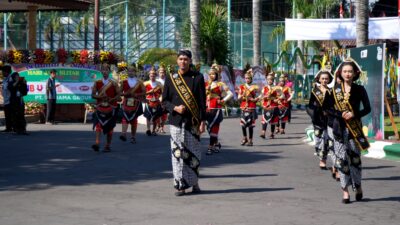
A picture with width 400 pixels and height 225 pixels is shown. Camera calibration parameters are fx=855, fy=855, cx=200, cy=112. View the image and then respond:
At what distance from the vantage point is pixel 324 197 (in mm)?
10773

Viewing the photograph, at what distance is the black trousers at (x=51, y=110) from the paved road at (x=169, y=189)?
760 centimetres

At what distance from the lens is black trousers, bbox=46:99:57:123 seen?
25938 mm

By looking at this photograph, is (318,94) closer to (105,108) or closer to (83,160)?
(83,160)

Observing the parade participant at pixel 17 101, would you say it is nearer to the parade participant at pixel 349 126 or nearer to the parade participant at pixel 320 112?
the parade participant at pixel 320 112

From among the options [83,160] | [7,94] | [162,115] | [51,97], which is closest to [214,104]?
[83,160]

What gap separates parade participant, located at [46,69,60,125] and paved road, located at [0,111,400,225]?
7.63 meters

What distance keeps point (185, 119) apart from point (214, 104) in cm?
584

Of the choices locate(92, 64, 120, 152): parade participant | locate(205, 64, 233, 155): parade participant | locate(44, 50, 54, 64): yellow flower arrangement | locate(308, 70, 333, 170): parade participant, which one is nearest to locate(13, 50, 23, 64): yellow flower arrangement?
locate(44, 50, 54, 64): yellow flower arrangement

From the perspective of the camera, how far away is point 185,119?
11.0 m

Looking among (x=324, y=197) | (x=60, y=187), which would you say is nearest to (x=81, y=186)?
(x=60, y=187)

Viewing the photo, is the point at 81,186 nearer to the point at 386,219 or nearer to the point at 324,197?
the point at 324,197

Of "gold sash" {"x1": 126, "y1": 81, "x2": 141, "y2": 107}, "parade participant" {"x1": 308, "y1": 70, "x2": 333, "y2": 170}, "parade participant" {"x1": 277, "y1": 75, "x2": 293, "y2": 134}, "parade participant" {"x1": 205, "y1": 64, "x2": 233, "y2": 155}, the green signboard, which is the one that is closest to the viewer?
"parade participant" {"x1": 308, "y1": 70, "x2": 333, "y2": 170}

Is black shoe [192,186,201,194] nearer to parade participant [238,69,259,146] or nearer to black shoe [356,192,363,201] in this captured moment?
black shoe [356,192,363,201]

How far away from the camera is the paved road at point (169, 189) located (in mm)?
9211
